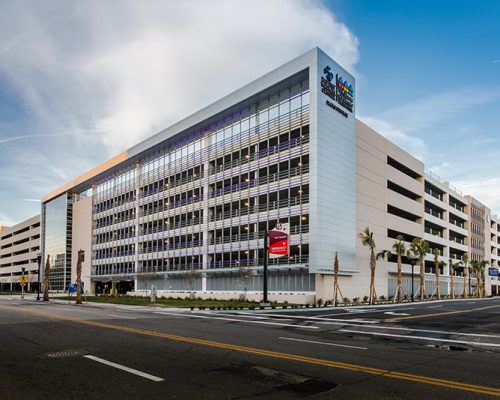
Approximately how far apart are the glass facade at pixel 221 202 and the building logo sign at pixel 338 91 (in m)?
2.17

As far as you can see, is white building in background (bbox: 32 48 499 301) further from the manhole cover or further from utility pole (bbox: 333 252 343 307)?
the manhole cover

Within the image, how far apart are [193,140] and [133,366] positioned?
189 feet

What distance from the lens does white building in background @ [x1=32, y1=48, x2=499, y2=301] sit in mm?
48469

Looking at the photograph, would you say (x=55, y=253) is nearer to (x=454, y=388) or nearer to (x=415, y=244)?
(x=415, y=244)

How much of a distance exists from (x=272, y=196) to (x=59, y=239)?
69.1 meters

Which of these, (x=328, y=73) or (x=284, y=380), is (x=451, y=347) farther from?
(x=328, y=73)

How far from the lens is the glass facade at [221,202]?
164 ft

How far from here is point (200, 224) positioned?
62031mm

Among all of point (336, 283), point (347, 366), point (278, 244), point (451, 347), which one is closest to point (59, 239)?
point (336, 283)

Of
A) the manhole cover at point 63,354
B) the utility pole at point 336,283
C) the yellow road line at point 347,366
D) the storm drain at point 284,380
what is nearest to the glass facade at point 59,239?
the utility pole at point 336,283

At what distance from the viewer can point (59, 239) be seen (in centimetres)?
10375

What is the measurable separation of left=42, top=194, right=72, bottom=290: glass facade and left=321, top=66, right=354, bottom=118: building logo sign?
233 ft

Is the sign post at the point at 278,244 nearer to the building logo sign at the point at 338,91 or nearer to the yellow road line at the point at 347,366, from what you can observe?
the building logo sign at the point at 338,91

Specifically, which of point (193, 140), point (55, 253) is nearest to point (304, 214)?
point (193, 140)
